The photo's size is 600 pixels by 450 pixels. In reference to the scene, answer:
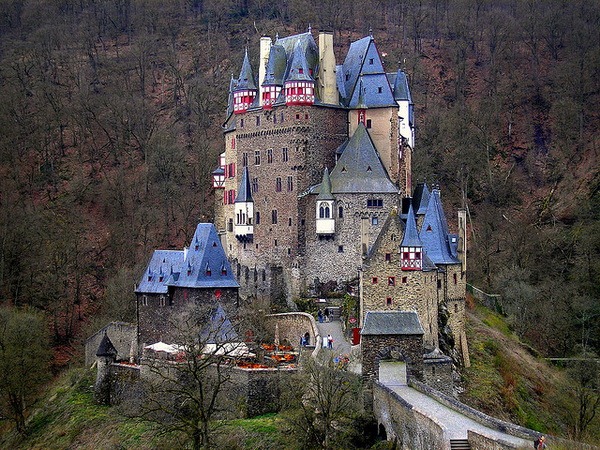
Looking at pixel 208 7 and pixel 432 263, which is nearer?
pixel 432 263

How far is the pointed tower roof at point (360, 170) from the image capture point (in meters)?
54.0

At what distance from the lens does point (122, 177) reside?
269 feet

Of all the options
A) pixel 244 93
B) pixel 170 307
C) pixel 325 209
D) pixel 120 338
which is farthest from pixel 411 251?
pixel 244 93

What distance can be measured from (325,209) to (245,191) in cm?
567

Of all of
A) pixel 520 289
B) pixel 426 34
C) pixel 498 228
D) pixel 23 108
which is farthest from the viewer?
pixel 426 34

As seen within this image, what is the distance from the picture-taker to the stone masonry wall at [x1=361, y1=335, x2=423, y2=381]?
39656 millimetres

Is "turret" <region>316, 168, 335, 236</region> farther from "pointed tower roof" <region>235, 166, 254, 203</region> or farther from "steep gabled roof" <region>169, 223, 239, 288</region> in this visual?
"steep gabled roof" <region>169, 223, 239, 288</region>

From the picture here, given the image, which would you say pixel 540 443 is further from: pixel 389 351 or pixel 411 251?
pixel 411 251

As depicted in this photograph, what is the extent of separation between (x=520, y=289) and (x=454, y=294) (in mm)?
17863

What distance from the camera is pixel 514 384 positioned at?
51.2 meters

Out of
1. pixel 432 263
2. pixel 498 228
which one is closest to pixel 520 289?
pixel 498 228

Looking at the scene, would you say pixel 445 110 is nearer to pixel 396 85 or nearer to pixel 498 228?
pixel 498 228

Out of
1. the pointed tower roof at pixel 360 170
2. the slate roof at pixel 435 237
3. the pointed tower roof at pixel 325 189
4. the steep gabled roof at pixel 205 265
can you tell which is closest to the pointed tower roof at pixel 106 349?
the steep gabled roof at pixel 205 265

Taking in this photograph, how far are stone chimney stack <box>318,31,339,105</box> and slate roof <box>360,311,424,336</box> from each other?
18510mm
